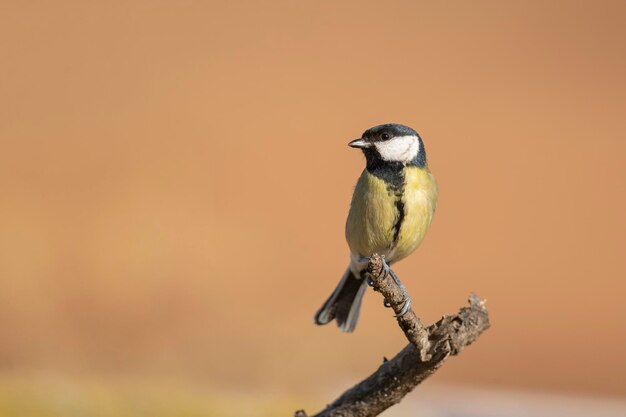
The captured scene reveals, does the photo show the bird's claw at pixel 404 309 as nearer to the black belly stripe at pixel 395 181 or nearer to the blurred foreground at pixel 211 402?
the black belly stripe at pixel 395 181

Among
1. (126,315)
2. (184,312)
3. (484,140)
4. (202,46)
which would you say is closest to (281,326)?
(184,312)

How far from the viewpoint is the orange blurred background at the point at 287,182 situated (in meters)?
4.52

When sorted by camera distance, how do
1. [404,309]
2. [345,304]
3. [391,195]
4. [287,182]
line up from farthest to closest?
[287,182]
[345,304]
[391,195]
[404,309]

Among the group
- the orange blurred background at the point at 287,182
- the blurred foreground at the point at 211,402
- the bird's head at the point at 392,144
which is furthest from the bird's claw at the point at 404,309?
the orange blurred background at the point at 287,182

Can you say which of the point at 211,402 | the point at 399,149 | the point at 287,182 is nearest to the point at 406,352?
the point at 399,149

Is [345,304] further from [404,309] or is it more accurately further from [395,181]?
[404,309]

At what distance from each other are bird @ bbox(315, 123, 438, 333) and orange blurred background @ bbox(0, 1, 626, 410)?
1.62m

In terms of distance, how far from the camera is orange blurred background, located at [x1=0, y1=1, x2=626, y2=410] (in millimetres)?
4516

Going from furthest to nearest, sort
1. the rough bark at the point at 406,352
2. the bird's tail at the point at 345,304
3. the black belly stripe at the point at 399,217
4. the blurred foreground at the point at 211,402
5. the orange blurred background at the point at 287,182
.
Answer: the orange blurred background at the point at 287,182, the blurred foreground at the point at 211,402, the bird's tail at the point at 345,304, the black belly stripe at the point at 399,217, the rough bark at the point at 406,352

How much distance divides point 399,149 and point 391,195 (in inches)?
5.7

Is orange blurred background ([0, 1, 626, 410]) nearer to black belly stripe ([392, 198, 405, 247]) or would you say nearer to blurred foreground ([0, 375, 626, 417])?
blurred foreground ([0, 375, 626, 417])

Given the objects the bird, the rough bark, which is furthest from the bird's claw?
the bird

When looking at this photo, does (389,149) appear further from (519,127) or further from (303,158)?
(519,127)

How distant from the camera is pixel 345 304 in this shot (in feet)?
8.46
